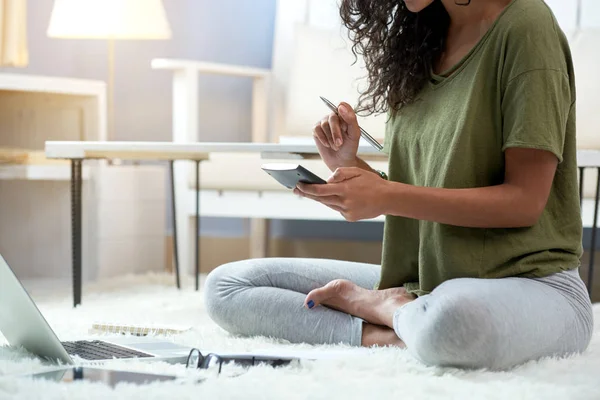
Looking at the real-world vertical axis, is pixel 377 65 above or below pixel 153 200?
above

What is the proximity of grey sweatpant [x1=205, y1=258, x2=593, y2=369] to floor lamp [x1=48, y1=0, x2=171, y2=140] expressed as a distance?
1.43 m

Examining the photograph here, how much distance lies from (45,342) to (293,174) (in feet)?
1.16

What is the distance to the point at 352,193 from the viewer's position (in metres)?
1.04

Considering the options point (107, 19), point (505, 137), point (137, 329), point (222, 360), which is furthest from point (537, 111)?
point (107, 19)

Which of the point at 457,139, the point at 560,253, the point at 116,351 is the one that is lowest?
the point at 116,351

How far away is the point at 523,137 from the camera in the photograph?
107cm

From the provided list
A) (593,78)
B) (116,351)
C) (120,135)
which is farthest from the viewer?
(120,135)

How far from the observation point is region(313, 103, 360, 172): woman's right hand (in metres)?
1.26

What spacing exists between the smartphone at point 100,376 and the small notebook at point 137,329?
0.41 meters

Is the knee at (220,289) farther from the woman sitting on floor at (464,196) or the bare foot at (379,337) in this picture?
the bare foot at (379,337)

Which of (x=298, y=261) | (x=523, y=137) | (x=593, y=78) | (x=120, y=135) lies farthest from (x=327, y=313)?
(x=120, y=135)

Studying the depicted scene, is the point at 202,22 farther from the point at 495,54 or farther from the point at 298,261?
the point at 495,54

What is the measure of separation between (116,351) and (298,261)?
1.25ft

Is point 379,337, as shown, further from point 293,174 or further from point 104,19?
point 104,19
